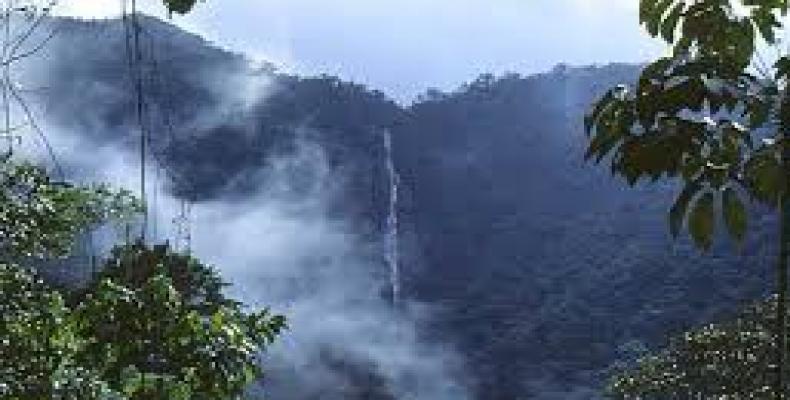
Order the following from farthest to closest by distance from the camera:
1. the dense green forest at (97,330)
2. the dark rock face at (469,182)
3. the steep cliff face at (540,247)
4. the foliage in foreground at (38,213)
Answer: the dark rock face at (469,182) → the steep cliff face at (540,247) → the foliage in foreground at (38,213) → the dense green forest at (97,330)

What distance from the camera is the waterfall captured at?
128375mm

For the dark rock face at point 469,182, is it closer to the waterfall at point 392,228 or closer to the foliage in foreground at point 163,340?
the waterfall at point 392,228

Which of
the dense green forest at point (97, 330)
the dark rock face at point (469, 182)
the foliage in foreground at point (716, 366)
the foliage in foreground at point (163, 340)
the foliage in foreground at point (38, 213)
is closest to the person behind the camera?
the dense green forest at point (97, 330)

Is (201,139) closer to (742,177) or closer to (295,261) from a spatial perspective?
(295,261)

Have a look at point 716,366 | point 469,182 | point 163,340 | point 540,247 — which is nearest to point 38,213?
point 163,340

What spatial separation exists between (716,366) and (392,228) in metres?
112

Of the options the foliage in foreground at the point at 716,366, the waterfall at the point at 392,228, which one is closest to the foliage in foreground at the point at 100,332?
the foliage in foreground at the point at 716,366

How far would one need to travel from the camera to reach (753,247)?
9425 centimetres

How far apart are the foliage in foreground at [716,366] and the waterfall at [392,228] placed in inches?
4172

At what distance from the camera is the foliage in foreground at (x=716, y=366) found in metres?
16.5

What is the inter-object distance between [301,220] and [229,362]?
137 metres

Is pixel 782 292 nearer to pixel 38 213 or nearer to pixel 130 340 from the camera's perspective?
pixel 130 340

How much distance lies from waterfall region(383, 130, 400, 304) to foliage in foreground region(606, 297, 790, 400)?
348ft

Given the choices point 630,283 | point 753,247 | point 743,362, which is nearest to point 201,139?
point 630,283
